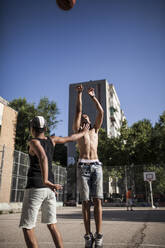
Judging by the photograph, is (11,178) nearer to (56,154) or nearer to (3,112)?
(3,112)

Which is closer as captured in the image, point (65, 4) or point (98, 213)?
point (98, 213)

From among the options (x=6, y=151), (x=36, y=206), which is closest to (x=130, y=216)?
(x=6, y=151)

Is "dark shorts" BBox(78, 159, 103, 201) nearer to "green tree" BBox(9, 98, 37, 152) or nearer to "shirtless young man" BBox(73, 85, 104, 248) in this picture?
"shirtless young man" BBox(73, 85, 104, 248)

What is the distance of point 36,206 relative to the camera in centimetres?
257

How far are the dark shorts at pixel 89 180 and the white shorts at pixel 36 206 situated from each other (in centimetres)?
100

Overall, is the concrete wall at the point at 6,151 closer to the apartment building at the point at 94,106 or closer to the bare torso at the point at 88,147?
the bare torso at the point at 88,147

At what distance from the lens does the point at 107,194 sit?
24.4m

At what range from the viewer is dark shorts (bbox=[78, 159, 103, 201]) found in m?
3.63

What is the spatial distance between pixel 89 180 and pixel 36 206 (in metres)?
1.32

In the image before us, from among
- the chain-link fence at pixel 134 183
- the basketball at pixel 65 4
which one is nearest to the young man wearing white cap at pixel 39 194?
the basketball at pixel 65 4

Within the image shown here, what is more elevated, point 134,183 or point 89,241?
point 134,183

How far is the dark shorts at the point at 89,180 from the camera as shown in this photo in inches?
143

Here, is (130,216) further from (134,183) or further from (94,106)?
(94,106)

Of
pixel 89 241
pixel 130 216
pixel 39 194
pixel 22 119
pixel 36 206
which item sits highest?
pixel 22 119
